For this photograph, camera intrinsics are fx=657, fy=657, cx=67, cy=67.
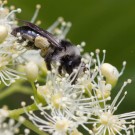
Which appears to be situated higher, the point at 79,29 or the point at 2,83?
the point at 79,29

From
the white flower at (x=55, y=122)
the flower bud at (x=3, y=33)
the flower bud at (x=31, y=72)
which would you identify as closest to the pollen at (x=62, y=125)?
the white flower at (x=55, y=122)

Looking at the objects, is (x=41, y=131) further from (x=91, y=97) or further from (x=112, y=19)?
(x=112, y=19)

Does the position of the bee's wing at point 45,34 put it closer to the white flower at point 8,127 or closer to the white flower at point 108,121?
the white flower at point 108,121

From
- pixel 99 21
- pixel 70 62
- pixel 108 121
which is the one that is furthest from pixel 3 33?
pixel 99 21

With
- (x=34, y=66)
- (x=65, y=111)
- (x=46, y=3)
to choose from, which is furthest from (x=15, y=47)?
(x=46, y=3)

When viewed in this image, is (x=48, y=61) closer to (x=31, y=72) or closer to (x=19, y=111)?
(x=31, y=72)

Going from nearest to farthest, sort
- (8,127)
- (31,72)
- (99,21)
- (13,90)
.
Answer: (8,127)
(31,72)
(13,90)
(99,21)
